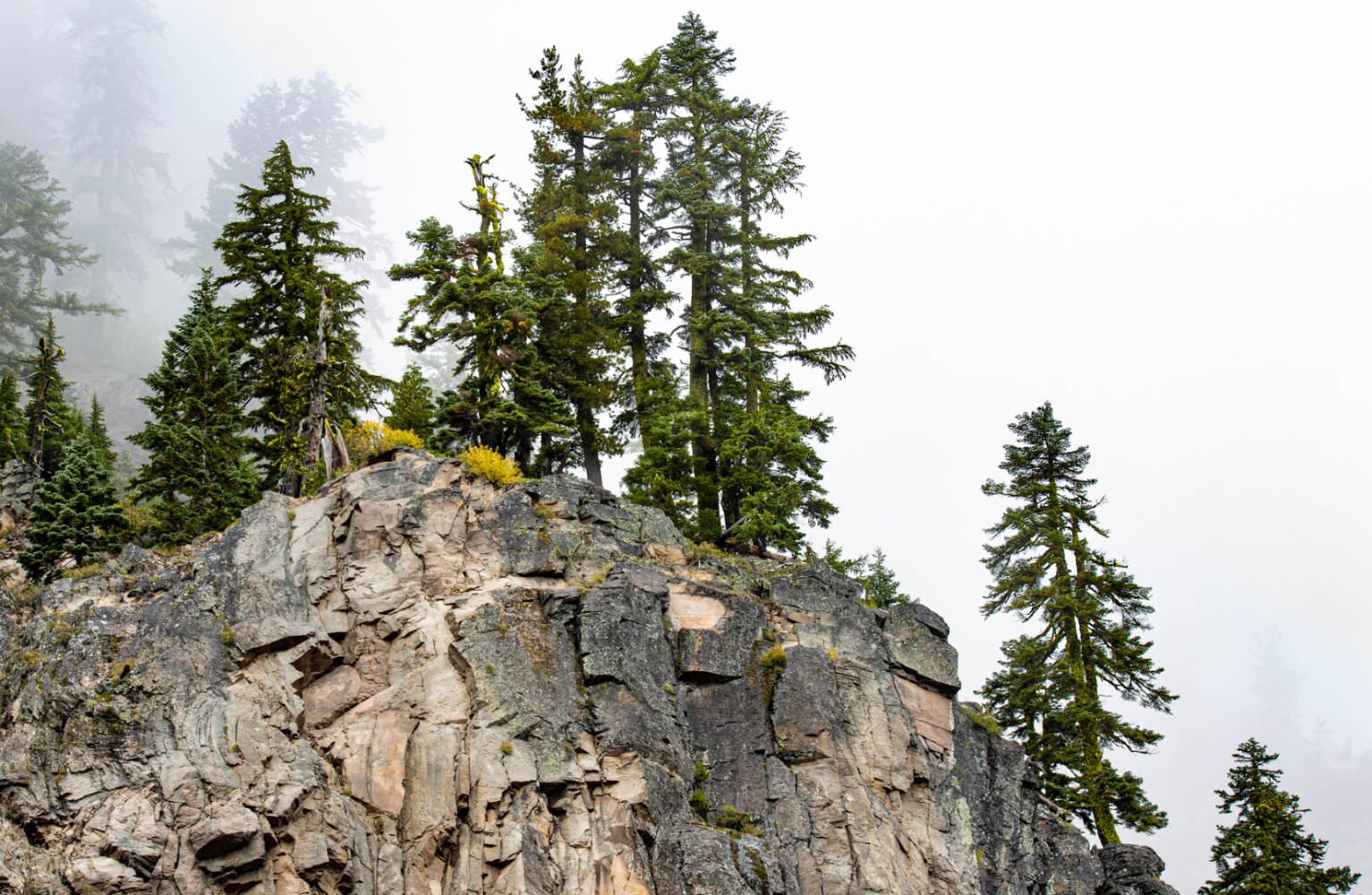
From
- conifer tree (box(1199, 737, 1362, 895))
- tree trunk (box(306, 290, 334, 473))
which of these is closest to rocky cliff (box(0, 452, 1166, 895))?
conifer tree (box(1199, 737, 1362, 895))

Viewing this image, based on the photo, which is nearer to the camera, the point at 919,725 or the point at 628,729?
the point at 628,729

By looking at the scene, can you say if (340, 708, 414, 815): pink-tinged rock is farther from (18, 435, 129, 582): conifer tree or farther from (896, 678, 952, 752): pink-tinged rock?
(896, 678, 952, 752): pink-tinged rock

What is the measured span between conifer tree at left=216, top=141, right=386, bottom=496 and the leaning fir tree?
66.6 ft

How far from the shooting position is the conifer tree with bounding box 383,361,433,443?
28391 mm

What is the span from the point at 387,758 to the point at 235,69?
161m

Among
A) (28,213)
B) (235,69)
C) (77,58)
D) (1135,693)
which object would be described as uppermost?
(235,69)

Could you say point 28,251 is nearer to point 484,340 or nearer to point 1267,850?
point 484,340

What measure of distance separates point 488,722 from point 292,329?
1510 centimetres

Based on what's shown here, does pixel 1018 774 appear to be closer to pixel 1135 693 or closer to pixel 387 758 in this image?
pixel 1135 693

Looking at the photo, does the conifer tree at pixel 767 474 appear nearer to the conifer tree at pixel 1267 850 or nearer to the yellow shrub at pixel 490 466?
the yellow shrub at pixel 490 466

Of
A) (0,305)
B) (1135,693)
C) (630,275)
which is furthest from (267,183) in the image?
(0,305)

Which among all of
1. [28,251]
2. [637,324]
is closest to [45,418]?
[637,324]

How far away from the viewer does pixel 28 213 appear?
182 feet

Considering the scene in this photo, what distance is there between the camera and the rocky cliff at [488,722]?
1434 centimetres
